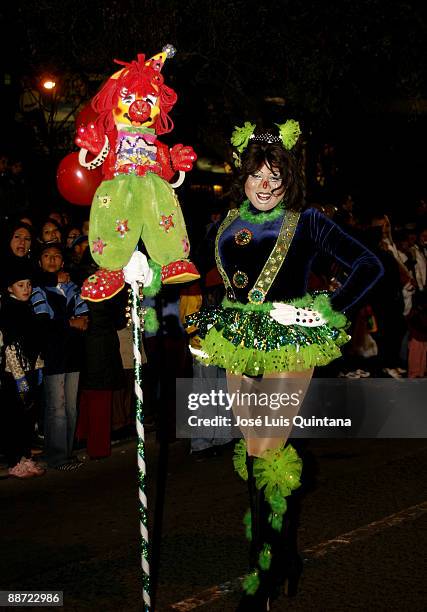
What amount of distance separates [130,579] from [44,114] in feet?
50.3

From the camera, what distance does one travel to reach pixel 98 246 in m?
4.47

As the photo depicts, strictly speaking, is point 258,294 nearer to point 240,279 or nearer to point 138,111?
point 240,279

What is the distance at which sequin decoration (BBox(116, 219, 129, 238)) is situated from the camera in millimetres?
4441

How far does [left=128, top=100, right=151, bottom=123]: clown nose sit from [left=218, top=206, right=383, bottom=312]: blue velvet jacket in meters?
0.77

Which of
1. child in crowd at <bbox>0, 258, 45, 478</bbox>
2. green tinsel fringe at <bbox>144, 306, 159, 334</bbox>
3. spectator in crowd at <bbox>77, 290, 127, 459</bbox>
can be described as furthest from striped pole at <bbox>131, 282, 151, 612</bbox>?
green tinsel fringe at <bbox>144, 306, 159, 334</bbox>

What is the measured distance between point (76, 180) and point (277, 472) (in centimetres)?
475

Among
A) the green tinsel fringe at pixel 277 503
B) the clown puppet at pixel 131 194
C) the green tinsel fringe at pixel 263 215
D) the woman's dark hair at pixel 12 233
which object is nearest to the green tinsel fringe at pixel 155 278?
the clown puppet at pixel 131 194

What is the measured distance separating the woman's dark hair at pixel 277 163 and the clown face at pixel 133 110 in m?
0.52

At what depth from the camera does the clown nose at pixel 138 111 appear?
448 centimetres

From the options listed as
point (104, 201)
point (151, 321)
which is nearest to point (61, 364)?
point (151, 321)

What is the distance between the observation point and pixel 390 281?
38.4ft

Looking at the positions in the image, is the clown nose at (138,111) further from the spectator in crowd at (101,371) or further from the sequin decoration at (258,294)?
the spectator in crowd at (101,371)

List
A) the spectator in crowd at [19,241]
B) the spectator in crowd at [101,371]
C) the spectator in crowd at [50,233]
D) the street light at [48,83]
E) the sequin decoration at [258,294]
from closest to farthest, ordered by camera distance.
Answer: the sequin decoration at [258,294], the spectator in crowd at [101,371], the spectator in crowd at [19,241], the spectator in crowd at [50,233], the street light at [48,83]

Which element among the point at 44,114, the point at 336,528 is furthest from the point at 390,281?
the point at 44,114
